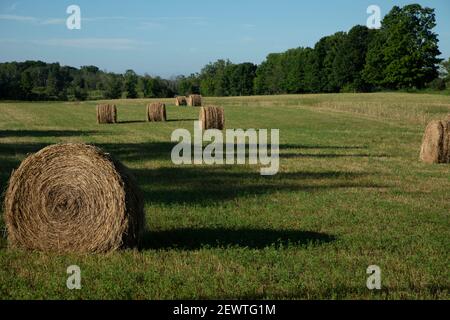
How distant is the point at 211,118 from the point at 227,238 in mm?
20886

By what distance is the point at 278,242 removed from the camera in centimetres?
930

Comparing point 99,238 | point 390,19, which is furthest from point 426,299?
point 390,19

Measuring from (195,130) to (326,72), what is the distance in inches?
3462

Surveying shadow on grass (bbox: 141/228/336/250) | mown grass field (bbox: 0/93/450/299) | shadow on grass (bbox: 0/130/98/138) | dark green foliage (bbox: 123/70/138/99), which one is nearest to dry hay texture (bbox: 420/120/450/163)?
mown grass field (bbox: 0/93/450/299)

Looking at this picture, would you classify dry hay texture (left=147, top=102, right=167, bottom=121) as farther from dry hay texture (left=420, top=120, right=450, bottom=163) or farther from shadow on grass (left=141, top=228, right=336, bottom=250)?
shadow on grass (left=141, top=228, right=336, bottom=250)

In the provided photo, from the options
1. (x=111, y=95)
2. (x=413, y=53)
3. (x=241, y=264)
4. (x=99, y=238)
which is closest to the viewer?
(x=241, y=264)

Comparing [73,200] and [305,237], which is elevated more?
[73,200]

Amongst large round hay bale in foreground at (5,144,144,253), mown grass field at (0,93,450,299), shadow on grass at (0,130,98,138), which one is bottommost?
mown grass field at (0,93,450,299)

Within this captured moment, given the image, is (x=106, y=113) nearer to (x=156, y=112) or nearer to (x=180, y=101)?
(x=156, y=112)

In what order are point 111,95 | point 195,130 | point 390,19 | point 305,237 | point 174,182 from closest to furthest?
point 305,237
point 174,182
point 195,130
point 390,19
point 111,95

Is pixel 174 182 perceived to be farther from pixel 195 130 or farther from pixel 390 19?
pixel 390 19

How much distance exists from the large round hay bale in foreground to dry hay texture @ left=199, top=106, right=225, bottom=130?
20.7 metres

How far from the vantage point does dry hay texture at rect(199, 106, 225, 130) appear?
98.5ft

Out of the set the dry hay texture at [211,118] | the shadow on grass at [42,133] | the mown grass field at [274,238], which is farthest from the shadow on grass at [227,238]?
the dry hay texture at [211,118]
